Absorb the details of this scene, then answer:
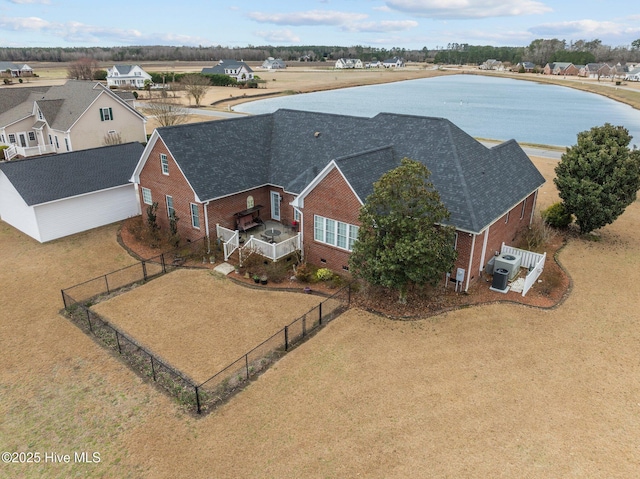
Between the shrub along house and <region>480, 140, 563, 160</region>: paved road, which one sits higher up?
the shrub along house

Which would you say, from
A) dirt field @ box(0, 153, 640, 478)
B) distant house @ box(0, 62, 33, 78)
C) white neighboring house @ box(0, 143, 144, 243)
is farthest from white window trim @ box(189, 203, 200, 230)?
distant house @ box(0, 62, 33, 78)

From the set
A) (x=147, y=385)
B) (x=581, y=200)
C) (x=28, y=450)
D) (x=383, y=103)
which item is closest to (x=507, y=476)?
(x=147, y=385)

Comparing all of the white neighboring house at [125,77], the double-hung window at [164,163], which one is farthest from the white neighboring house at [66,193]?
the white neighboring house at [125,77]

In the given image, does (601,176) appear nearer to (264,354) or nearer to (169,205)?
(264,354)

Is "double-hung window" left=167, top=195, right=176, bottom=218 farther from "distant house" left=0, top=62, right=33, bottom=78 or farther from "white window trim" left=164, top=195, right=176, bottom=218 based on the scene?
"distant house" left=0, top=62, right=33, bottom=78

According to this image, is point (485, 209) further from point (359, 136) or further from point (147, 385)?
point (147, 385)

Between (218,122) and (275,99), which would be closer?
(218,122)

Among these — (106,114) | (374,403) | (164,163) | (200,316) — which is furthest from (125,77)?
(374,403)
